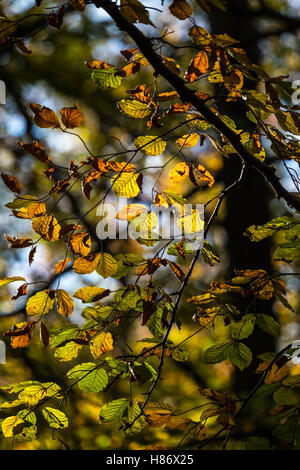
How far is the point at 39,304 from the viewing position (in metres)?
0.78

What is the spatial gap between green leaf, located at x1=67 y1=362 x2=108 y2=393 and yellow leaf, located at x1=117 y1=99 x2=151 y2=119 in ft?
1.63

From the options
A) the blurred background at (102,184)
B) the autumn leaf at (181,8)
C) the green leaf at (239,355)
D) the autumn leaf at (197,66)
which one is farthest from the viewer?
the blurred background at (102,184)

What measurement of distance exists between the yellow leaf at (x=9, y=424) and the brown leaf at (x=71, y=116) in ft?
1.83

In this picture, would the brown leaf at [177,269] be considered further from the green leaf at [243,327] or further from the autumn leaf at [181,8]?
the autumn leaf at [181,8]

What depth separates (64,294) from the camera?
79cm

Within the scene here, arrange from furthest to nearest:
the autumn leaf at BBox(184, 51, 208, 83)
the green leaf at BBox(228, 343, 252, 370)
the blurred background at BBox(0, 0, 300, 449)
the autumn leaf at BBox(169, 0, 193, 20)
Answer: the blurred background at BBox(0, 0, 300, 449), the green leaf at BBox(228, 343, 252, 370), the autumn leaf at BBox(184, 51, 208, 83), the autumn leaf at BBox(169, 0, 193, 20)

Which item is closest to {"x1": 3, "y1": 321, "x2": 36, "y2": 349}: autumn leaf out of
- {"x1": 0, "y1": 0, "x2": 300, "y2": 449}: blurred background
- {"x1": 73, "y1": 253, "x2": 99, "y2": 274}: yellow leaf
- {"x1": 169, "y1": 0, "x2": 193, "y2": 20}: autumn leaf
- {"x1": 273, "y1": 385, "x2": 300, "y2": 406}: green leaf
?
{"x1": 73, "y1": 253, "x2": 99, "y2": 274}: yellow leaf

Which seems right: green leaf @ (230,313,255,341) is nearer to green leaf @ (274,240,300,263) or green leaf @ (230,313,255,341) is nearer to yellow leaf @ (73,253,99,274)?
green leaf @ (274,240,300,263)

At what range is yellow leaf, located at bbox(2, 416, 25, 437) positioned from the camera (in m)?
0.76

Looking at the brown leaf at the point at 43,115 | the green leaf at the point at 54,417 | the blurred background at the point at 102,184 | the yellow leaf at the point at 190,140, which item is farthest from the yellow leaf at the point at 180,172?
the blurred background at the point at 102,184

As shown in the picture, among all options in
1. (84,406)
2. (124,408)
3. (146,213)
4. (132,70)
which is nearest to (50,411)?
(124,408)

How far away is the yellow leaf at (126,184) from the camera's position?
80 cm

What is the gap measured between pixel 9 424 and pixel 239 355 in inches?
18.1

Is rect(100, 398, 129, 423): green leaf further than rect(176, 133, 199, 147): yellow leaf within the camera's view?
No
